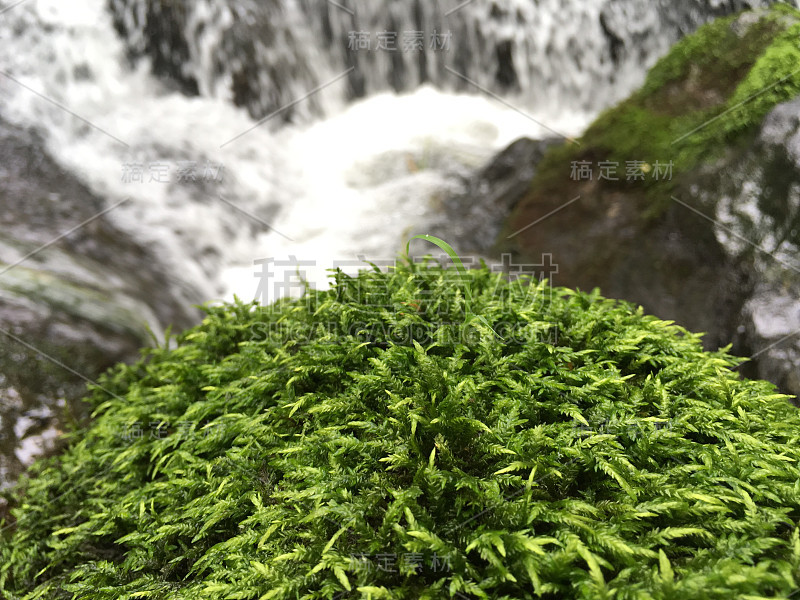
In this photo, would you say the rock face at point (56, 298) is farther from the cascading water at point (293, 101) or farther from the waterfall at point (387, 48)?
the waterfall at point (387, 48)

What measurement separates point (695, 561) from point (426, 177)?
239 inches

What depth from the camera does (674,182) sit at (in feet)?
11.1

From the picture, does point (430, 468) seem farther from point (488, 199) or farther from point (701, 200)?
point (488, 199)

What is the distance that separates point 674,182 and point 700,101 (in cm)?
76

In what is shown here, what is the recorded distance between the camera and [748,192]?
9.40ft

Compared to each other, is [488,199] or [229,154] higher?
[229,154]

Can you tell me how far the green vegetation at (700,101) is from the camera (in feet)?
10.0

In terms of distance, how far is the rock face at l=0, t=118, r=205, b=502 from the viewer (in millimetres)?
2406

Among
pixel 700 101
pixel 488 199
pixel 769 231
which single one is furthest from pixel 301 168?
pixel 769 231

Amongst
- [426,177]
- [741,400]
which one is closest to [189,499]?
[741,400]
